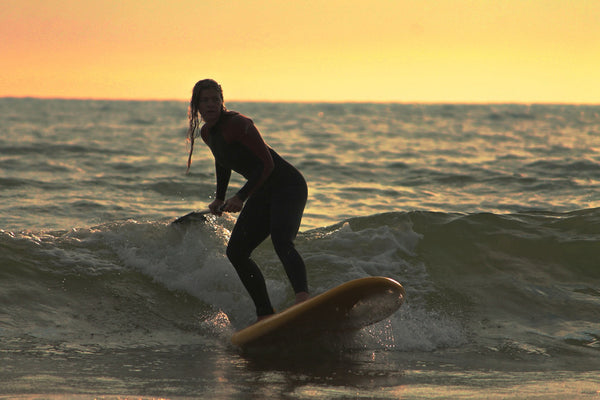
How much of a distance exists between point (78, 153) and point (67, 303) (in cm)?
1349

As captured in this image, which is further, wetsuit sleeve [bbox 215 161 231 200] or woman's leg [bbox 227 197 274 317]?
wetsuit sleeve [bbox 215 161 231 200]

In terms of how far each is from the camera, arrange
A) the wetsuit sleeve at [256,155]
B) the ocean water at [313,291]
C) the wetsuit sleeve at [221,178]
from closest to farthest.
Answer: the ocean water at [313,291], the wetsuit sleeve at [256,155], the wetsuit sleeve at [221,178]

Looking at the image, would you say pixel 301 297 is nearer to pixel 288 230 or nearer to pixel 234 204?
pixel 288 230

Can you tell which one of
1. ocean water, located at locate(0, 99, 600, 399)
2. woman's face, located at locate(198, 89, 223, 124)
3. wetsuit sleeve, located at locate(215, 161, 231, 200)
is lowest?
ocean water, located at locate(0, 99, 600, 399)

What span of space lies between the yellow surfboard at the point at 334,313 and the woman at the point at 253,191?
167mm

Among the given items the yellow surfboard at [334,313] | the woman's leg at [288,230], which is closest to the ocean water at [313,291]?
the yellow surfboard at [334,313]

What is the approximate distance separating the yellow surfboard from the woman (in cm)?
17

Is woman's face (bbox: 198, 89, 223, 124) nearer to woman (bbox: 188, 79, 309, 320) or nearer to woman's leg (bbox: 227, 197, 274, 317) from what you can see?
woman (bbox: 188, 79, 309, 320)

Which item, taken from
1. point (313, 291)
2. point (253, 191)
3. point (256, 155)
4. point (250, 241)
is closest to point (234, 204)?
point (253, 191)

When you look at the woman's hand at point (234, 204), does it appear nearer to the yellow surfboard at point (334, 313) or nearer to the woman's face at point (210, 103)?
the woman's face at point (210, 103)

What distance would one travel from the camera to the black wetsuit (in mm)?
4578

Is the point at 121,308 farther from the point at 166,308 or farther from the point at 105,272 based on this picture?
the point at 105,272

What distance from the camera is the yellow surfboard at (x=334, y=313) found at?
176 inches

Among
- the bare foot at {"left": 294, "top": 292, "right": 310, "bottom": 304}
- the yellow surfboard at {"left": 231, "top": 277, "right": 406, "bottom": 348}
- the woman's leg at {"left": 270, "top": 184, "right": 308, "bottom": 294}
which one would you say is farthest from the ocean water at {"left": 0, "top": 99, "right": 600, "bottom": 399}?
the woman's leg at {"left": 270, "top": 184, "right": 308, "bottom": 294}
